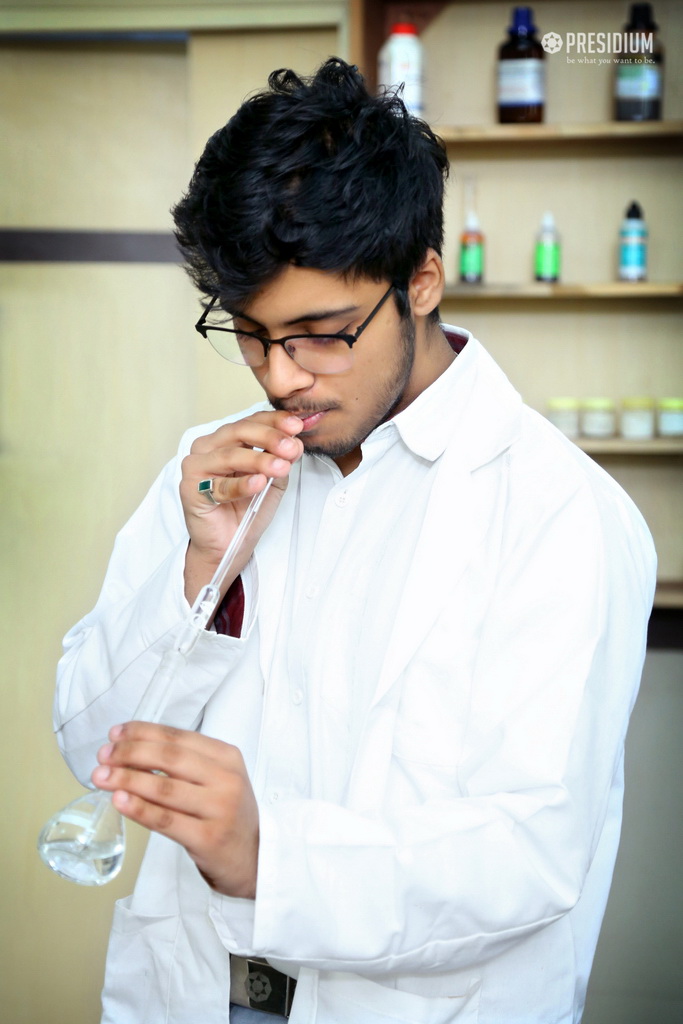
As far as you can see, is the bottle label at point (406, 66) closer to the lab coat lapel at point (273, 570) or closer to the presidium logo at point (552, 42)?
→ the presidium logo at point (552, 42)

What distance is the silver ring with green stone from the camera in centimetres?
113

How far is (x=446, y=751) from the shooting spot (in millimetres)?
999

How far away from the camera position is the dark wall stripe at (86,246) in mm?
2520

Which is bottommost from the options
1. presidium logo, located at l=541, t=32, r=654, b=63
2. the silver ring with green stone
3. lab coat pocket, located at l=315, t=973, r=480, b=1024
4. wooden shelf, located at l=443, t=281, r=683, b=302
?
lab coat pocket, located at l=315, t=973, r=480, b=1024

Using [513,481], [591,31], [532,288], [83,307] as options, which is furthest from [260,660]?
[591,31]

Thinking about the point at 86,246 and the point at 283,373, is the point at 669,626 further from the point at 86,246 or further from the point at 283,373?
the point at 86,246

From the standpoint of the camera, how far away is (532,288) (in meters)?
2.25

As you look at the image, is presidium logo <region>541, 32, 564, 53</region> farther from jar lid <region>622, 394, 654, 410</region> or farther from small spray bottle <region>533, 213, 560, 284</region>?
jar lid <region>622, 394, 654, 410</region>

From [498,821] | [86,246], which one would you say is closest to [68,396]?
[86,246]

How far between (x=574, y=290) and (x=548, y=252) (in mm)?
122

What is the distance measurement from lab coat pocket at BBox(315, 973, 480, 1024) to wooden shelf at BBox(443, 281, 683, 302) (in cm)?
158

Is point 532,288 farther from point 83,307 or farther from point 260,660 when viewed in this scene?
point 260,660

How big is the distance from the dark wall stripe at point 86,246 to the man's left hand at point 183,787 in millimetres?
1936

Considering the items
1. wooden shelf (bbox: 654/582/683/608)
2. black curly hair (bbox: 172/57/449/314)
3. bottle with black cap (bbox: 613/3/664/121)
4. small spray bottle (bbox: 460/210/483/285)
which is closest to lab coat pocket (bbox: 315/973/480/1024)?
black curly hair (bbox: 172/57/449/314)
